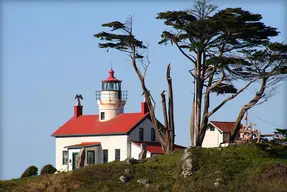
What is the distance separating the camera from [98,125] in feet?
231

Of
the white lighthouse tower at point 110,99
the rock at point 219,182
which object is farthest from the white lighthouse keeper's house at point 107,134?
the rock at point 219,182

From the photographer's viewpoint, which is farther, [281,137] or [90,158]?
[90,158]

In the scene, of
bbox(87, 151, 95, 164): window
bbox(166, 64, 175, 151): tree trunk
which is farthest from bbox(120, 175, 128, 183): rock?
bbox(87, 151, 95, 164): window

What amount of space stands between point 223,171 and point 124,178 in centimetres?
461

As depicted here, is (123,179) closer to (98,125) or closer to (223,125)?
(98,125)

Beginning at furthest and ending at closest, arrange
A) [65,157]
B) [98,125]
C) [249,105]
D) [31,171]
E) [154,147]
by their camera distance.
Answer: [98,125], [65,157], [154,147], [31,171], [249,105]

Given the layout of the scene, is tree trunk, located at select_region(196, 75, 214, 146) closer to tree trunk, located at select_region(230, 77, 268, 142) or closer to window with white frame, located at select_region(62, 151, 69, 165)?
tree trunk, located at select_region(230, 77, 268, 142)

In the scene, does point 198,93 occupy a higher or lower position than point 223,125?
higher

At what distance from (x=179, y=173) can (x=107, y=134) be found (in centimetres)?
2238

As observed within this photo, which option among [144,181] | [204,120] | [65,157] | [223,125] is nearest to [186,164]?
[144,181]

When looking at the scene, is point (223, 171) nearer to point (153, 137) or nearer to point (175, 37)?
point (175, 37)

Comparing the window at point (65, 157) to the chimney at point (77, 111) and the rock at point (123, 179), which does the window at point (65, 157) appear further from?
the rock at point (123, 179)

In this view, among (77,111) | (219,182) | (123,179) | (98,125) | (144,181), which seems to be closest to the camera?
(219,182)

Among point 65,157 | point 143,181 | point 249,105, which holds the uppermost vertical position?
point 249,105
